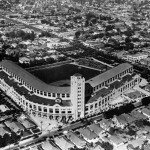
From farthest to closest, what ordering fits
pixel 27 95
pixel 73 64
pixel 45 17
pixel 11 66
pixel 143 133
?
pixel 45 17 → pixel 73 64 → pixel 11 66 → pixel 27 95 → pixel 143 133

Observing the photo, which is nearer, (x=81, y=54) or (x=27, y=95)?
(x=27, y=95)

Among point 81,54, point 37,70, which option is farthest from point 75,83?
point 81,54

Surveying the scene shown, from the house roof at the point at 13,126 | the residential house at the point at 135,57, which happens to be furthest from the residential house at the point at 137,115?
the residential house at the point at 135,57

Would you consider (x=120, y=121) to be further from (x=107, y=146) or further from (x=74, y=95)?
(x=74, y=95)

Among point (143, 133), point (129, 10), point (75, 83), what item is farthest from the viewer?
point (129, 10)

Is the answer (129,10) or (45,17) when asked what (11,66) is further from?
(129,10)

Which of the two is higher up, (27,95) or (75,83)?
Result: (75,83)

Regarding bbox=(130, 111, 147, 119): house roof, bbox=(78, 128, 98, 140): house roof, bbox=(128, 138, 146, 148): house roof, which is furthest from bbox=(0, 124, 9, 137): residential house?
bbox=(130, 111, 147, 119): house roof
